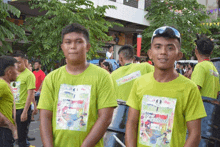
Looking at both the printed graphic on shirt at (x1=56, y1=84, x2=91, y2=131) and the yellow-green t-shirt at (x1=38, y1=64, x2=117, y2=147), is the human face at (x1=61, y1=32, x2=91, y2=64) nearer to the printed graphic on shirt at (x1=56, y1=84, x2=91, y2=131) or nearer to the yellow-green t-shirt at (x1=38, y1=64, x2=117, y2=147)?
the yellow-green t-shirt at (x1=38, y1=64, x2=117, y2=147)

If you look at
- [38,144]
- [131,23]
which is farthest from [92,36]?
[131,23]

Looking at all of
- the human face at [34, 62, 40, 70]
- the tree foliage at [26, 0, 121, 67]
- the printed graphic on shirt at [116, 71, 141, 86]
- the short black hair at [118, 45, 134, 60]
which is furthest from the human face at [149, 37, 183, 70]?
the human face at [34, 62, 40, 70]

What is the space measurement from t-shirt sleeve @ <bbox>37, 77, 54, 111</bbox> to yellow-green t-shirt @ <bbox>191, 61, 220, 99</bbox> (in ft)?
7.70

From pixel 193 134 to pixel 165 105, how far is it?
273 mm

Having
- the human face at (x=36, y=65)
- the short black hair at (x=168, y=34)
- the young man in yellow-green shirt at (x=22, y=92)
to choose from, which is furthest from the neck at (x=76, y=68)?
the human face at (x=36, y=65)

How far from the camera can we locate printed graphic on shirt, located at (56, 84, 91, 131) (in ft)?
6.97

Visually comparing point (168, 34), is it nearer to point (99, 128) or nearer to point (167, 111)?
point (167, 111)

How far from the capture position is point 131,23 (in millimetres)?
18484

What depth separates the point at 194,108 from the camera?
196 centimetres

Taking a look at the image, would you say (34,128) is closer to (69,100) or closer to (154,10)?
(69,100)

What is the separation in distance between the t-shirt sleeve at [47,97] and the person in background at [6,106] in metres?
1.42

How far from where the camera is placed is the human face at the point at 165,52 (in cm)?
206

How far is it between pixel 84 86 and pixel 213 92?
2.54 metres

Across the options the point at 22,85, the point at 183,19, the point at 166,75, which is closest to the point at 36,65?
the point at 22,85
